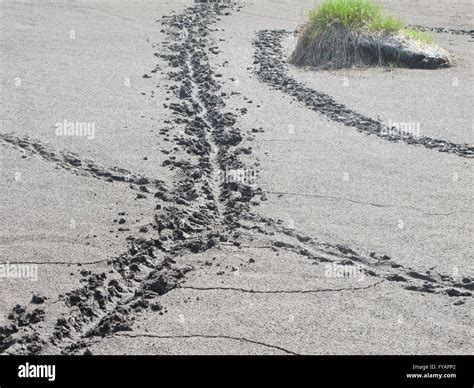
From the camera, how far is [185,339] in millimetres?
4809

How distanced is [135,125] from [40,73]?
222 cm

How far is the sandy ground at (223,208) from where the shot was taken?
4.97 metres

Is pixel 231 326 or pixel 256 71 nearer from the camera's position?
pixel 231 326

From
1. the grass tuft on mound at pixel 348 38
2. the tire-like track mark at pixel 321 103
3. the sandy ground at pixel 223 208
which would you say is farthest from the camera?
the grass tuft on mound at pixel 348 38

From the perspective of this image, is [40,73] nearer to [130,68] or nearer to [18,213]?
[130,68]

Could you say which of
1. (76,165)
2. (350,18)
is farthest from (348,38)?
(76,165)

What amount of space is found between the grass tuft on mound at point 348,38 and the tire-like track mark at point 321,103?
0.45 metres

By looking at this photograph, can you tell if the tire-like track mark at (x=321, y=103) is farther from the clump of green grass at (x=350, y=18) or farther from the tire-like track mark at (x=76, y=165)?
the tire-like track mark at (x=76, y=165)

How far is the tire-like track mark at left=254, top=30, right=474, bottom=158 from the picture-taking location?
8336 mm

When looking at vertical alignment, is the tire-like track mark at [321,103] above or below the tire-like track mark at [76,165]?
above

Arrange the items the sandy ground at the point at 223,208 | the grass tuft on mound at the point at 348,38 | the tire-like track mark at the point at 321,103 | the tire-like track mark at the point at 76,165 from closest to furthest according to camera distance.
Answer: the sandy ground at the point at 223,208 → the tire-like track mark at the point at 76,165 → the tire-like track mark at the point at 321,103 → the grass tuft on mound at the point at 348,38

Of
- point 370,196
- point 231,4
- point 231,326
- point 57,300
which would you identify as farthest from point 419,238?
point 231,4

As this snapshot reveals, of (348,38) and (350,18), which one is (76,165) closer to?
(348,38)

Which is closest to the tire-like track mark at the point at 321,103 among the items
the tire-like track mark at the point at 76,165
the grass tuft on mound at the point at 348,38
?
the grass tuft on mound at the point at 348,38
